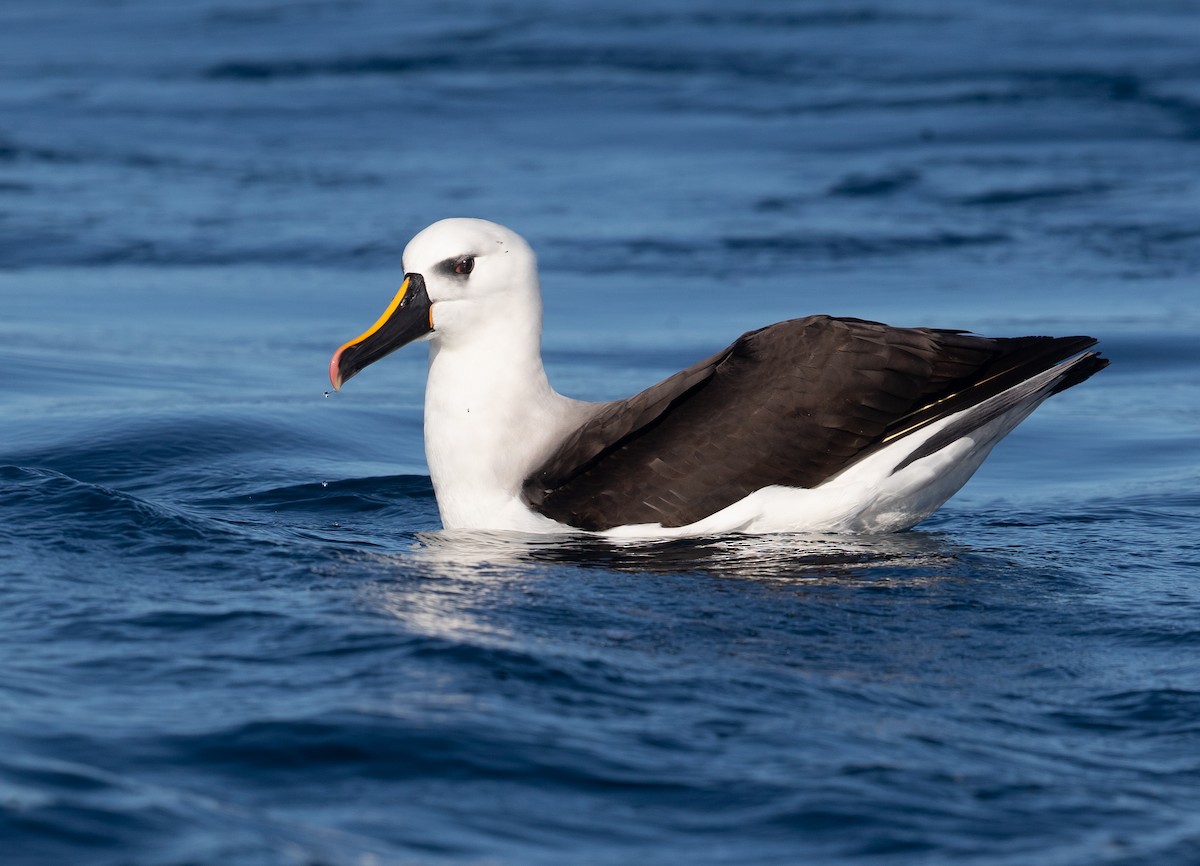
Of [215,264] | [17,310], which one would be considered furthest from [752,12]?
[17,310]

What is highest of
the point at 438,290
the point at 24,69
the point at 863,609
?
the point at 24,69

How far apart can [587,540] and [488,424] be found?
2.67 ft

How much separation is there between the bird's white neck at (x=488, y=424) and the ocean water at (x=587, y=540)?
25 cm

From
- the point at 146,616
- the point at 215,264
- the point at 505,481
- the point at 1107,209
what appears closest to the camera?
the point at 146,616

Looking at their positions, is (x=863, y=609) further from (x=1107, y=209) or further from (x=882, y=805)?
(x=1107, y=209)

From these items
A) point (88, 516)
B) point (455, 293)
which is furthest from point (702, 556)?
point (88, 516)

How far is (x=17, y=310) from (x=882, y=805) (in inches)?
476

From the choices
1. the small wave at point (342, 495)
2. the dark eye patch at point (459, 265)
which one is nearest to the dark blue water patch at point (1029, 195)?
the small wave at point (342, 495)

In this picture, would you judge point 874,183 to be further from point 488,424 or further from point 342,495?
point 488,424

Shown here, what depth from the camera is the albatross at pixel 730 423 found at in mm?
7699

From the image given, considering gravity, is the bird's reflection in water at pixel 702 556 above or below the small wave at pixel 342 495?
below

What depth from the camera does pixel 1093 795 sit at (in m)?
4.83

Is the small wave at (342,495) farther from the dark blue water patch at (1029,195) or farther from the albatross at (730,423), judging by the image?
the dark blue water patch at (1029,195)

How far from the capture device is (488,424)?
8.14 meters
